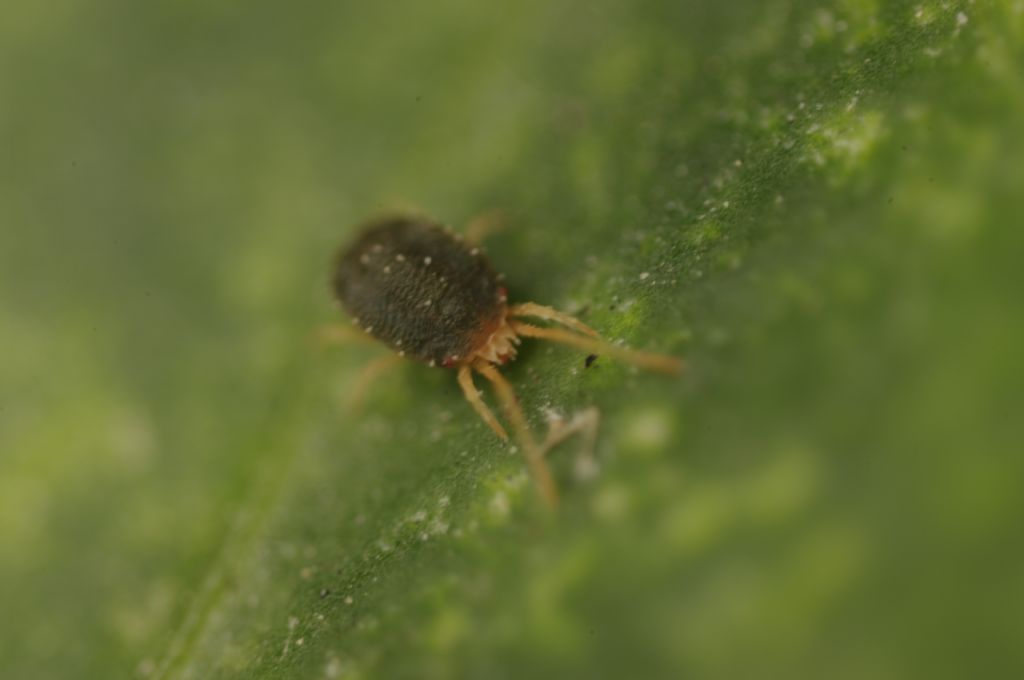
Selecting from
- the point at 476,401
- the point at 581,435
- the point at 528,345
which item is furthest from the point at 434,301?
the point at 581,435

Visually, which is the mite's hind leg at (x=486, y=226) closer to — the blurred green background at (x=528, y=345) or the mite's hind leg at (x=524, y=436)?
the blurred green background at (x=528, y=345)

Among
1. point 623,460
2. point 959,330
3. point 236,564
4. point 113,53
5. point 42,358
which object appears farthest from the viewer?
point 113,53

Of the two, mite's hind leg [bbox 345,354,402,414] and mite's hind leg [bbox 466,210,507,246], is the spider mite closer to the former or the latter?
mite's hind leg [bbox 345,354,402,414]

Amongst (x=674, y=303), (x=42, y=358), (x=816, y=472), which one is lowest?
(x=816, y=472)

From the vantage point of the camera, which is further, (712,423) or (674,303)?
(674,303)

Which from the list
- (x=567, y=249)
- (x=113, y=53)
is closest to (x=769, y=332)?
(x=567, y=249)

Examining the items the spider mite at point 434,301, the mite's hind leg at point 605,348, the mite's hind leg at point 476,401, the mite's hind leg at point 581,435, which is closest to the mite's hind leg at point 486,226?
the spider mite at point 434,301

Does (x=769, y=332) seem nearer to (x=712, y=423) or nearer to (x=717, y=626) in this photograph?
(x=712, y=423)

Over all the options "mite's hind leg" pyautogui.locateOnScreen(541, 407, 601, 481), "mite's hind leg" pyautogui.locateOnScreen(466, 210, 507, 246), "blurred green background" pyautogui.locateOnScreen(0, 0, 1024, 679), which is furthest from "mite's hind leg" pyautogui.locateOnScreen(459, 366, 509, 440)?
"mite's hind leg" pyautogui.locateOnScreen(466, 210, 507, 246)
